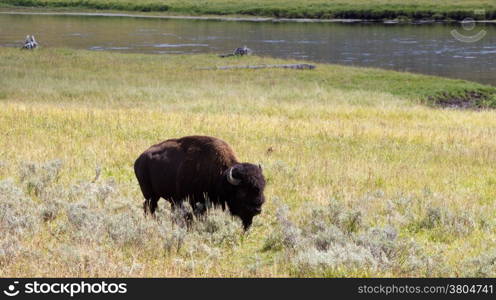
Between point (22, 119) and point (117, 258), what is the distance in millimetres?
11691

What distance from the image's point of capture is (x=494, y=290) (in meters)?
6.09

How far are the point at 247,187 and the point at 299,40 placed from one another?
5783cm

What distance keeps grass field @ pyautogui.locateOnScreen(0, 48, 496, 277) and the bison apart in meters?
0.28

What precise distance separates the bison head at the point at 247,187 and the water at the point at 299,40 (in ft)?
110

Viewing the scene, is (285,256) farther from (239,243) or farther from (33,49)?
(33,49)

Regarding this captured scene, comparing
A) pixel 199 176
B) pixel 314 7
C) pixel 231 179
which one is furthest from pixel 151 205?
pixel 314 7

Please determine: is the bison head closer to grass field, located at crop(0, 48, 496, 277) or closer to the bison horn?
the bison horn

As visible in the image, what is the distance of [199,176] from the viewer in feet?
28.2

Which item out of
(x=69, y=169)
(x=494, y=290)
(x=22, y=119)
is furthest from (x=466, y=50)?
(x=494, y=290)

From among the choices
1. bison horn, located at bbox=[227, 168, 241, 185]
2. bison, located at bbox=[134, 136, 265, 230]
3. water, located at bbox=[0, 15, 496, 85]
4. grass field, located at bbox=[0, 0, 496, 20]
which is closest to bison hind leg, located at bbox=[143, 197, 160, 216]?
bison, located at bbox=[134, 136, 265, 230]

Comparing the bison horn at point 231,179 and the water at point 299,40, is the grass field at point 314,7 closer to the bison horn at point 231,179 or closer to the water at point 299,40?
the water at point 299,40

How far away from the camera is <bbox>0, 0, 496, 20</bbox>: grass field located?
92125 millimetres

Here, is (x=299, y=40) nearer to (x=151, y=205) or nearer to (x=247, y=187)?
(x=151, y=205)

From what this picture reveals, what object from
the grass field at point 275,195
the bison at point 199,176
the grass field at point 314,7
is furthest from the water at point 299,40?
the bison at point 199,176
